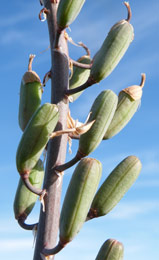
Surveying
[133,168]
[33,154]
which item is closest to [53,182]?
[33,154]

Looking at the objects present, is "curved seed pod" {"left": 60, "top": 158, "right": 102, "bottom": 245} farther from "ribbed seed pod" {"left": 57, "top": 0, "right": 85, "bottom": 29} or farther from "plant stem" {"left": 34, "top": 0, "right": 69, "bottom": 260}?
"ribbed seed pod" {"left": 57, "top": 0, "right": 85, "bottom": 29}

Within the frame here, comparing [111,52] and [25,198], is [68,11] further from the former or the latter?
[25,198]

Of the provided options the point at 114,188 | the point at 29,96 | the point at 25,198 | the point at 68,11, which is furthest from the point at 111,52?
the point at 25,198

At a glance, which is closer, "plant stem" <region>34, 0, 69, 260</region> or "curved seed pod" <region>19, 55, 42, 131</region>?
"plant stem" <region>34, 0, 69, 260</region>

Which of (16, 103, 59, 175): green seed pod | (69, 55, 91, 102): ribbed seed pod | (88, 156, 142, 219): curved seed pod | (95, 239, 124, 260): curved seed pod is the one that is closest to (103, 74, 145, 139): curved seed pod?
(88, 156, 142, 219): curved seed pod

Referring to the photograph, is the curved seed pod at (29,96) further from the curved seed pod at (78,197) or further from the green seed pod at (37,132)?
the curved seed pod at (78,197)

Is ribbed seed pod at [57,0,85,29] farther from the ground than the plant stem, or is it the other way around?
ribbed seed pod at [57,0,85,29]

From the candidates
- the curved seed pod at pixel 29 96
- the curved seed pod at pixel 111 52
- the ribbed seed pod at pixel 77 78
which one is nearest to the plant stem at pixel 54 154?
the curved seed pod at pixel 29 96
